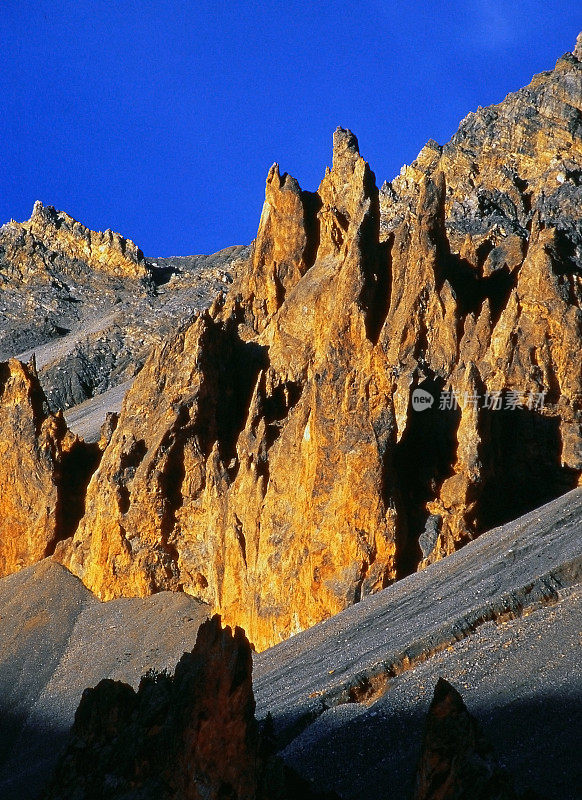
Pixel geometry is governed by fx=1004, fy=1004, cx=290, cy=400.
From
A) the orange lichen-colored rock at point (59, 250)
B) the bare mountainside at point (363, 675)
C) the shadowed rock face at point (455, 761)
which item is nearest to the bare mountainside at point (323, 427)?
the bare mountainside at point (363, 675)

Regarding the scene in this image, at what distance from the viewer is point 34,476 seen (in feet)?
141

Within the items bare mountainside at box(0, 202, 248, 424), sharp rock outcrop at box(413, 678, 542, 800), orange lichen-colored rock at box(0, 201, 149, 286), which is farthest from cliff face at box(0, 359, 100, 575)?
orange lichen-colored rock at box(0, 201, 149, 286)

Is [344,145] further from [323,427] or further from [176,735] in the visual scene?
[176,735]

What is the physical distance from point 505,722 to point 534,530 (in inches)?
435

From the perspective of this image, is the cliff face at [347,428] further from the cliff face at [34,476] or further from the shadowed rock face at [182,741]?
the shadowed rock face at [182,741]

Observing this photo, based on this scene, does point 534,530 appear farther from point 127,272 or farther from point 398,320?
point 127,272

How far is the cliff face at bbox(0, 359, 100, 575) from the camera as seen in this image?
42362 mm

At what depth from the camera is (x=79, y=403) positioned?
82.1 m

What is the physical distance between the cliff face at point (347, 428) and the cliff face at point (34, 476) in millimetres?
1636

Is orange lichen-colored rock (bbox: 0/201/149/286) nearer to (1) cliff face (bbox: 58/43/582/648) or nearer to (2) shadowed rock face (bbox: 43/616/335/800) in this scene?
(1) cliff face (bbox: 58/43/582/648)

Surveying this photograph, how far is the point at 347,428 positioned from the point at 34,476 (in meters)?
16.6

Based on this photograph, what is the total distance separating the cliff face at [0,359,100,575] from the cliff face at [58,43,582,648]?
1.64 meters

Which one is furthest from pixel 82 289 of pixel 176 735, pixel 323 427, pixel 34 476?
pixel 176 735

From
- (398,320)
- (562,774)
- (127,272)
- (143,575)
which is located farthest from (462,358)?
(127,272)
